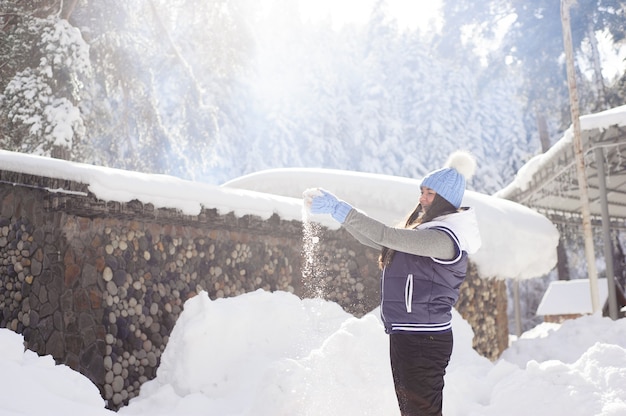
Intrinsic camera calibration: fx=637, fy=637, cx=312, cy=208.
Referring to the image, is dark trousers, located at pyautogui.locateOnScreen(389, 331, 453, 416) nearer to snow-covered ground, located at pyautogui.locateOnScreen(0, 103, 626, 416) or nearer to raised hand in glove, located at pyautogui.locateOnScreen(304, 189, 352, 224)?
raised hand in glove, located at pyautogui.locateOnScreen(304, 189, 352, 224)

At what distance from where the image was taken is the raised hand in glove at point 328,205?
9.27 ft

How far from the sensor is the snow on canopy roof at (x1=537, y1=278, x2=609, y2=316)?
78.0ft

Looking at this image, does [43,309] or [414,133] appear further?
[414,133]

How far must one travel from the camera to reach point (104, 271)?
5621 millimetres

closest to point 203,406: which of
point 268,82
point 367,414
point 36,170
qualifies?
point 367,414

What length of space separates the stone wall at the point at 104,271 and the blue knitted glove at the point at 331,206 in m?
3.06

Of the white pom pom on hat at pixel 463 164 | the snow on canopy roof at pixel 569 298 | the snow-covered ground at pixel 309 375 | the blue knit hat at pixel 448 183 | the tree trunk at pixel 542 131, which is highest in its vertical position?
the tree trunk at pixel 542 131

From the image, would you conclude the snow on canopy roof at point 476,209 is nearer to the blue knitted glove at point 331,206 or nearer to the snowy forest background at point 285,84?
the snowy forest background at point 285,84

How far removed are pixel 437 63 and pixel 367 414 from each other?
42.1 metres

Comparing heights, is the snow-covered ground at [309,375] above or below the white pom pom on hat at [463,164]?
below

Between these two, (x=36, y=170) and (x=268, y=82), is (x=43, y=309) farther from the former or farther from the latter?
(x=268, y=82)

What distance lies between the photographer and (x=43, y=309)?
5469 mm

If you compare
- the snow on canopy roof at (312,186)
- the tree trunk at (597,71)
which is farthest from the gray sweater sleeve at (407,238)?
the tree trunk at (597,71)

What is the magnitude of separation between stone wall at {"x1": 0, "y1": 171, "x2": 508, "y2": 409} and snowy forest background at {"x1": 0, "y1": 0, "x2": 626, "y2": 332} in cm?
483
